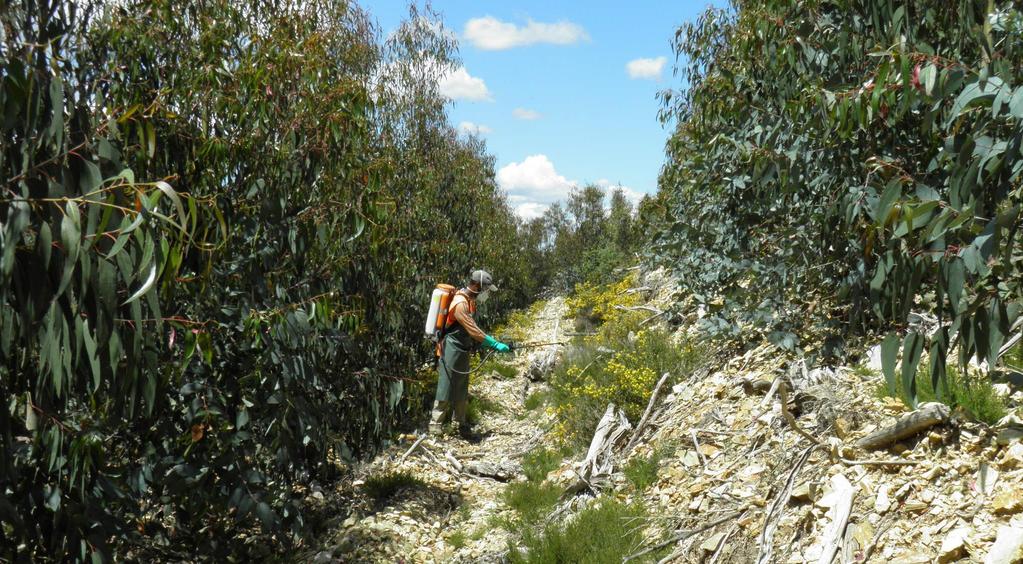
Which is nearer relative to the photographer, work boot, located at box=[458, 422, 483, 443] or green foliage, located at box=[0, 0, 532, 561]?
green foliage, located at box=[0, 0, 532, 561]

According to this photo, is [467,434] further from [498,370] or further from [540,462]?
[498,370]

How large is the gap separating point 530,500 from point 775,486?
2.24 m

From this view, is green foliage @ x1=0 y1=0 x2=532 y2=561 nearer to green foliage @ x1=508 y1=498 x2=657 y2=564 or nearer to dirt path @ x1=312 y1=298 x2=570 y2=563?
dirt path @ x1=312 y1=298 x2=570 y2=563

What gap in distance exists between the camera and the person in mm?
7922

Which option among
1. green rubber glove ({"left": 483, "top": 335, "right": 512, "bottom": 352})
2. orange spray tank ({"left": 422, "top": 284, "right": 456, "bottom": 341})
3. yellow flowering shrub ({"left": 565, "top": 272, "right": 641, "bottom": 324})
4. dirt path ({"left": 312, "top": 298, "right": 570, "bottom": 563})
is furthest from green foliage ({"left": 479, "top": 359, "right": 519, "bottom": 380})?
green rubber glove ({"left": 483, "top": 335, "right": 512, "bottom": 352})

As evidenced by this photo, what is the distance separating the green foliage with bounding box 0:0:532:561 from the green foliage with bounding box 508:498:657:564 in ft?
4.96

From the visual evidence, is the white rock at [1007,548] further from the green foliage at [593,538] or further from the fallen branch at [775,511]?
the green foliage at [593,538]

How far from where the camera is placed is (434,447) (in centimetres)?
758

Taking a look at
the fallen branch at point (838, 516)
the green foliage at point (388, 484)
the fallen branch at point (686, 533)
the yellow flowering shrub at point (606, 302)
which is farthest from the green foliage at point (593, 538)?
the yellow flowering shrub at point (606, 302)

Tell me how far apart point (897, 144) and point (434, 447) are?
5.05 m

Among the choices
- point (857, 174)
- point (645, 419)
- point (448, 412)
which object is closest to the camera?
point (857, 174)

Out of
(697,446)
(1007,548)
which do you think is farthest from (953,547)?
(697,446)

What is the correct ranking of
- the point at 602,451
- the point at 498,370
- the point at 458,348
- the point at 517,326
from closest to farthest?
the point at 602,451
the point at 458,348
the point at 498,370
the point at 517,326

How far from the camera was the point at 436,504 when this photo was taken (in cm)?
619
